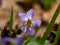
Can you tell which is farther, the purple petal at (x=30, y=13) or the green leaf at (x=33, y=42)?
the green leaf at (x=33, y=42)

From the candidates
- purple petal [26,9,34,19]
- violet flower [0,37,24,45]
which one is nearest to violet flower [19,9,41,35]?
purple petal [26,9,34,19]

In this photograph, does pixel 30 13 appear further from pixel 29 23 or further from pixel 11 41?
pixel 11 41

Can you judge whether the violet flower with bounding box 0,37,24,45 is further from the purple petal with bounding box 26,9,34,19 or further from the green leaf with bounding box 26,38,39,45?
the green leaf with bounding box 26,38,39,45

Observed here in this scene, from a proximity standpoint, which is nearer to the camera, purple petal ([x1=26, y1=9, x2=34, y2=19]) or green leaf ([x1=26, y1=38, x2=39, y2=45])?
purple petal ([x1=26, y1=9, x2=34, y2=19])

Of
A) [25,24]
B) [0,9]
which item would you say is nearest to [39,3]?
[0,9]

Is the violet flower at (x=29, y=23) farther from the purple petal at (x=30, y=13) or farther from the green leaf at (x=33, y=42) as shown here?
the green leaf at (x=33, y=42)

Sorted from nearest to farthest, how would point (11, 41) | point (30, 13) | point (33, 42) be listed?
point (11, 41), point (30, 13), point (33, 42)

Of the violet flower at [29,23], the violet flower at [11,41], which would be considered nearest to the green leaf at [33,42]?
the violet flower at [29,23]

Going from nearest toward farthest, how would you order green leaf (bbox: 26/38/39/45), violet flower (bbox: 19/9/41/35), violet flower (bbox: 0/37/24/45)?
violet flower (bbox: 0/37/24/45)
violet flower (bbox: 19/9/41/35)
green leaf (bbox: 26/38/39/45)

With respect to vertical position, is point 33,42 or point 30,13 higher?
point 30,13

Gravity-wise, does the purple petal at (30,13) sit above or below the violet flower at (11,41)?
above

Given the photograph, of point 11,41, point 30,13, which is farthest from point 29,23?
point 11,41
